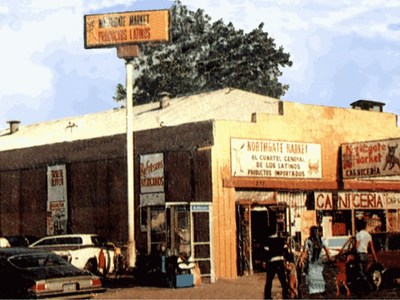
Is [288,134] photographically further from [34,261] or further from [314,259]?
[34,261]

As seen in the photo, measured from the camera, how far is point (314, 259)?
17562mm

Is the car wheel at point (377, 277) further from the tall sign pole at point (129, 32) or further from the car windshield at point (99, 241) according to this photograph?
the car windshield at point (99, 241)

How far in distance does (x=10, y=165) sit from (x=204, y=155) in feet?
44.1

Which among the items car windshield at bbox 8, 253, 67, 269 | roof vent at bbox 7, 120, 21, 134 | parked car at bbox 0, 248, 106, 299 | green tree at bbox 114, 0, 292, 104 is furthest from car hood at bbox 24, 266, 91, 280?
green tree at bbox 114, 0, 292, 104

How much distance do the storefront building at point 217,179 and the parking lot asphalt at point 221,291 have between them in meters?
1.38

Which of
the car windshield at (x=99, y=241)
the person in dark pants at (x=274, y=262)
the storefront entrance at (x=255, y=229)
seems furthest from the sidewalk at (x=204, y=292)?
the car windshield at (x=99, y=241)

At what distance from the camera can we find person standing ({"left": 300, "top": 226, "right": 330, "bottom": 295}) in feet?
57.2

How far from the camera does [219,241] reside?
2570cm

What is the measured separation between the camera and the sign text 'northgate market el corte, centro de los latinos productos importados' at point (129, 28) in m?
28.6

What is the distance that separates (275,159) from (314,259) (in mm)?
10412

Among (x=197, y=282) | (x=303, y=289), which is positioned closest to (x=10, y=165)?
(x=197, y=282)

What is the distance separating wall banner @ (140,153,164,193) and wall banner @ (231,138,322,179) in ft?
9.84

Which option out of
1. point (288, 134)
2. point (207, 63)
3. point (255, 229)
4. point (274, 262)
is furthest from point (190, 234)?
point (207, 63)

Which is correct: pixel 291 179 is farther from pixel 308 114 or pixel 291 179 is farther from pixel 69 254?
pixel 69 254
